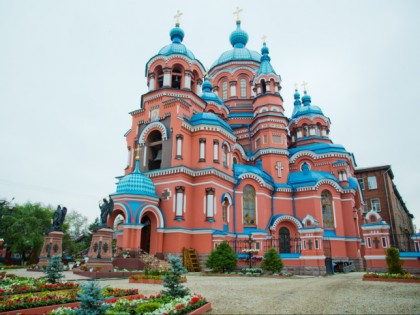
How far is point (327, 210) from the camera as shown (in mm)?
22266

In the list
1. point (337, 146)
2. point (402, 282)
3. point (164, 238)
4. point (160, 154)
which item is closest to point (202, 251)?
point (164, 238)

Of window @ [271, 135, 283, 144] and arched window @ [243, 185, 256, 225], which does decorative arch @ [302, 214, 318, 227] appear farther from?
window @ [271, 135, 283, 144]

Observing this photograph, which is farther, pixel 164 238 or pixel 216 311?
pixel 164 238

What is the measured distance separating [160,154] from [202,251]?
23.0ft

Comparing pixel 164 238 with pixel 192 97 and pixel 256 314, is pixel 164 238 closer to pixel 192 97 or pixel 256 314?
pixel 192 97

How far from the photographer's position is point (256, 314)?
19.0 feet

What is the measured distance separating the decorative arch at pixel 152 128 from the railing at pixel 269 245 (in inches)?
290

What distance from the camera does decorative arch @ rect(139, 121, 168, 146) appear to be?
19547 millimetres

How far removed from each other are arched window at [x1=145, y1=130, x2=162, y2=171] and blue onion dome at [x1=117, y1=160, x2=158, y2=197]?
2.70m

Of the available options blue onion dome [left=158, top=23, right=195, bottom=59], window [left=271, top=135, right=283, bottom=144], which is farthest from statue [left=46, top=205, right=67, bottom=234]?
window [left=271, top=135, right=283, bottom=144]

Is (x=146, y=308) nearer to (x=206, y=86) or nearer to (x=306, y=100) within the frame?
(x=206, y=86)

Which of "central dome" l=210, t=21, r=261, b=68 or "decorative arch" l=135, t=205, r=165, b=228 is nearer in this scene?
"decorative arch" l=135, t=205, r=165, b=228

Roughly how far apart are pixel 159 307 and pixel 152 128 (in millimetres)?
15714

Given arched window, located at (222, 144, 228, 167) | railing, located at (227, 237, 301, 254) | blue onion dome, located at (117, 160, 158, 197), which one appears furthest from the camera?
arched window, located at (222, 144, 228, 167)
